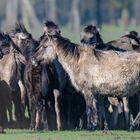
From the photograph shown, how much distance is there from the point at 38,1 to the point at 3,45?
9957 cm

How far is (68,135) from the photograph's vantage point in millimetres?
22750

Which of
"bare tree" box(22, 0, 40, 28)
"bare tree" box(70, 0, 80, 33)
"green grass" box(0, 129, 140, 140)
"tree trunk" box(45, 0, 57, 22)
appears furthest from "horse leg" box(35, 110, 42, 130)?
"tree trunk" box(45, 0, 57, 22)

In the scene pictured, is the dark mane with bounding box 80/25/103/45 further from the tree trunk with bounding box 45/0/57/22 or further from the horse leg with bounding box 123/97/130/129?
the tree trunk with bounding box 45/0/57/22

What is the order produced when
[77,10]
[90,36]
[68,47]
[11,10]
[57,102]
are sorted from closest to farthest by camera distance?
[68,47]
[57,102]
[90,36]
[77,10]
[11,10]

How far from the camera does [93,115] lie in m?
24.3

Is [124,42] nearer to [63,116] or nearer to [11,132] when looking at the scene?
[63,116]

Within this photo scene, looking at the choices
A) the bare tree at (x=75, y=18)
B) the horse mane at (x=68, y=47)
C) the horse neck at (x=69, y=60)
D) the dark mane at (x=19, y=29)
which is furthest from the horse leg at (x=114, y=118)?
the bare tree at (x=75, y=18)

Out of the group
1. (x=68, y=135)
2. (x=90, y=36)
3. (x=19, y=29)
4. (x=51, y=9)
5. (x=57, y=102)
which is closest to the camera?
(x=68, y=135)

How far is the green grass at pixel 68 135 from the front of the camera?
22031mm

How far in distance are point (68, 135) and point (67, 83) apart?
2648 millimetres

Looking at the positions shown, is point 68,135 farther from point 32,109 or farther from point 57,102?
point 32,109

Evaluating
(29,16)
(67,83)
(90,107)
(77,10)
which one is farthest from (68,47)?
(77,10)

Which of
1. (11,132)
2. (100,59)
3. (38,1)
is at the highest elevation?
(38,1)

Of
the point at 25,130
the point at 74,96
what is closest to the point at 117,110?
the point at 74,96
